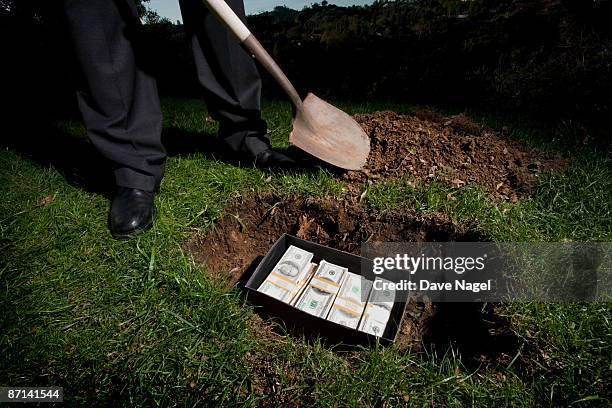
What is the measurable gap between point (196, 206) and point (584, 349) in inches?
73.1

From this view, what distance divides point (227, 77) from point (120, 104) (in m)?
0.63

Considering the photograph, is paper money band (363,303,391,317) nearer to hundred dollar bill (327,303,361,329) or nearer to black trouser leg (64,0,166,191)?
hundred dollar bill (327,303,361,329)

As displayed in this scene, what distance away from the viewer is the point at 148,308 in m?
1.47

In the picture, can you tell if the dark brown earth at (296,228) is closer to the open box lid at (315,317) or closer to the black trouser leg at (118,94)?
the open box lid at (315,317)

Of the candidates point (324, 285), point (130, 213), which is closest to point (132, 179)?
point (130, 213)

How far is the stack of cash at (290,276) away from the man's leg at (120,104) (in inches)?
29.8

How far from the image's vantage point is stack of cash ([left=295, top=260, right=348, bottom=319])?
1.57 m

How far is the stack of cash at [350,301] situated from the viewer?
5.09ft

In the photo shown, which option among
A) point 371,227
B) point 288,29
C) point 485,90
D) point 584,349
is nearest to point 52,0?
point 371,227

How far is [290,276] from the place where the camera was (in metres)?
1.67

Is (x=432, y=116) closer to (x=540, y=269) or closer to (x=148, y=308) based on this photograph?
(x=540, y=269)

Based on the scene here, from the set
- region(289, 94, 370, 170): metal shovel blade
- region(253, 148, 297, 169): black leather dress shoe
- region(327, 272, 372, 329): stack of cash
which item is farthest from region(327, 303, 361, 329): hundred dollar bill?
region(253, 148, 297, 169): black leather dress shoe

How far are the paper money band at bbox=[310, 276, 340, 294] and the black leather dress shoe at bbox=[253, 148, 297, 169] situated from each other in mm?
849
